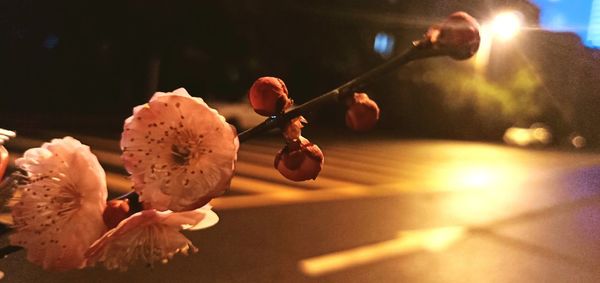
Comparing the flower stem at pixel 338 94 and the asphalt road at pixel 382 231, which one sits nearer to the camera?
the flower stem at pixel 338 94

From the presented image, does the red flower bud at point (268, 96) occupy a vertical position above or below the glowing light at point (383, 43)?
below

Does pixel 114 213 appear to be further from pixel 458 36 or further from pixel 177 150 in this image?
pixel 458 36

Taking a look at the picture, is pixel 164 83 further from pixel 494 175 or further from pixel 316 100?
pixel 316 100

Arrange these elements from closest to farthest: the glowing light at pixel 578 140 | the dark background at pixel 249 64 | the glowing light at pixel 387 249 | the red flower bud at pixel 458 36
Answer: the red flower bud at pixel 458 36 → the glowing light at pixel 387 249 → the dark background at pixel 249 64 → the glowing light at pixel 578 140

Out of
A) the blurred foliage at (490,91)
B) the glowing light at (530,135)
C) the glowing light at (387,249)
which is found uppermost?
the blurred foliage at (490,91)

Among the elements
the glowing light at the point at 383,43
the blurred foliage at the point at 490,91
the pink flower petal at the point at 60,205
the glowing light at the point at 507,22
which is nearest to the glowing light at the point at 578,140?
the blurred foliage at the point at 490,91

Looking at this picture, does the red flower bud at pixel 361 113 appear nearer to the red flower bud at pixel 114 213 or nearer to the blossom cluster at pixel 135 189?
the blossom cluster at pixel 135 189

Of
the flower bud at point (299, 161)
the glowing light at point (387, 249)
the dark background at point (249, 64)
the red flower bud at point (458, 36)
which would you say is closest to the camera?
the red flower bud at point (458, 36)
